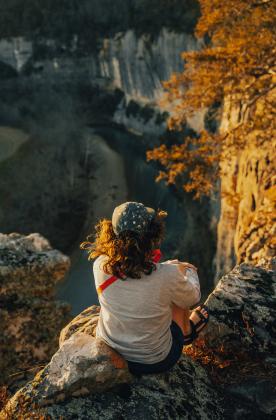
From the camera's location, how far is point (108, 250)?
4.21 m

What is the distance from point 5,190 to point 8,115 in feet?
69.8

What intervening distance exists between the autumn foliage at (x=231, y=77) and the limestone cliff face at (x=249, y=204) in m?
0.51

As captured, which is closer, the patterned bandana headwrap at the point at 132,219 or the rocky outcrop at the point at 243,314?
the patterned bandana headwrap at the point at 132,219

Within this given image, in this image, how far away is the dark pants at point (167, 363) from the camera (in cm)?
466

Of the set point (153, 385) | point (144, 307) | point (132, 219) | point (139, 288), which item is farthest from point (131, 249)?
point (153, 385)

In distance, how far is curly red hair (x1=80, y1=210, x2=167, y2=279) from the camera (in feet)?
13.4

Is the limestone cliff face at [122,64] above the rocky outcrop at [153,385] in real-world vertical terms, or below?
below

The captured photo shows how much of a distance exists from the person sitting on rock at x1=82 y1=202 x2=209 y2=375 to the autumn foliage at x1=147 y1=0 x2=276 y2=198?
950 centimetres

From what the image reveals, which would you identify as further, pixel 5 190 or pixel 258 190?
pixel 5 190

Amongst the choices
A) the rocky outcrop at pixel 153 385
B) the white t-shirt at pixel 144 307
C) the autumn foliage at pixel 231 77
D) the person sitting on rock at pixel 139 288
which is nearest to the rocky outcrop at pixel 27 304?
the rocky outcrop at pixel 153 385

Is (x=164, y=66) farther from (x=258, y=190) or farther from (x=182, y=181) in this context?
(x=258, y=190)

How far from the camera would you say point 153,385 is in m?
4.78

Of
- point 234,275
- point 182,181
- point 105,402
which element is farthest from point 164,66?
point 105,402

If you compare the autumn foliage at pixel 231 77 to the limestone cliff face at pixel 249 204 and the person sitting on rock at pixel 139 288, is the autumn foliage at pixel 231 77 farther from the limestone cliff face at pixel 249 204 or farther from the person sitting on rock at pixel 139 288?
the person sitting on rock at pixel 139 288
